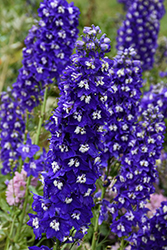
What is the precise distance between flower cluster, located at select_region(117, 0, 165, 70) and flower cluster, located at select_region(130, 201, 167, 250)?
10.00 feet

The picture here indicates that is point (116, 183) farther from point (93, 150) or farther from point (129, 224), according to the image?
point (93, 150)

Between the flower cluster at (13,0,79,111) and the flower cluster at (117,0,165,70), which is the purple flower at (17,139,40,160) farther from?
the flower cluster at (117,0,165,70)

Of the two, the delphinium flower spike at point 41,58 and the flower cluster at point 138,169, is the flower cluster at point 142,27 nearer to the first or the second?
the delphinium flower spike at point 41,58

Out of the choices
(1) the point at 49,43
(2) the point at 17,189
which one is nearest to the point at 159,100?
(1) the point at 49,43

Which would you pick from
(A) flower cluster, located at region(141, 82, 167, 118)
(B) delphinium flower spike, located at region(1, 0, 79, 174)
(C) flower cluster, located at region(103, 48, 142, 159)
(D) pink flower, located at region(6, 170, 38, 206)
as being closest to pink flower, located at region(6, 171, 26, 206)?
(D) pink flower, located at region(6, 170, 38, 206)

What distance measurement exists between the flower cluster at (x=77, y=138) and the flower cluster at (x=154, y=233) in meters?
0.78

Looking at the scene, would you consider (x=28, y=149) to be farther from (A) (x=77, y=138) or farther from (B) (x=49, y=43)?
(A) (x=77, y=138)

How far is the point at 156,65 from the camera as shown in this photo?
6.26m

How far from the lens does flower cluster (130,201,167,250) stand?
2168 millimetres

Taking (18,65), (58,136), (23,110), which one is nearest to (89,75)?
(58,136)

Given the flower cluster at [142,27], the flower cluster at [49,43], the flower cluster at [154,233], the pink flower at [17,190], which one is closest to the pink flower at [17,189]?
the pink flower at [17,190]

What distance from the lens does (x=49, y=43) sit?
246 centimetres

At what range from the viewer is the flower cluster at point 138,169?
213cm

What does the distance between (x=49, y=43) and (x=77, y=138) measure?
127 centimetres
